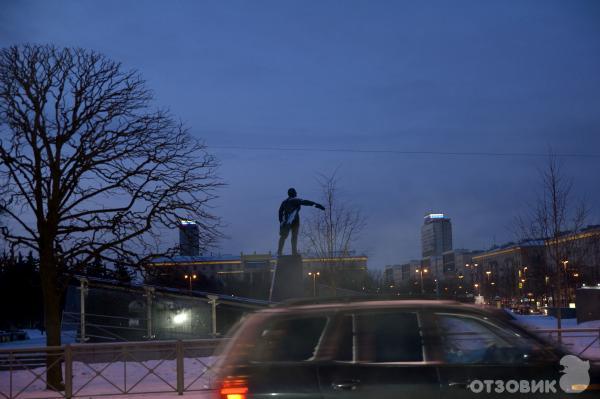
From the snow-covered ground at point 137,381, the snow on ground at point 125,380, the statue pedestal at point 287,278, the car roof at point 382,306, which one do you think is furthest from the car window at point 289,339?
the statue pedestal at point 287,278

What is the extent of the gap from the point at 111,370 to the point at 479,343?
12788 millimetres

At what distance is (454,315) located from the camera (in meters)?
6.53

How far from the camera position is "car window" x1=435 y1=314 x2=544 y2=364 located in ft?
20.9

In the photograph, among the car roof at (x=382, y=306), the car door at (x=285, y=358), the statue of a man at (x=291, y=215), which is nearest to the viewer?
the car door at (x=285, y=358)

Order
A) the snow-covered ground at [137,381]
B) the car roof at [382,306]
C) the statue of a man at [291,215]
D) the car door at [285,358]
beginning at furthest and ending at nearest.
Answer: the statue of a man at [291,215]
the snow-covered ground at [137,381]
the car roof at [382,306]
the car door at [285,358]

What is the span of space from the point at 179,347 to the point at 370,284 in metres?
57.8

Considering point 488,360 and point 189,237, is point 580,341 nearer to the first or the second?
point 189,237

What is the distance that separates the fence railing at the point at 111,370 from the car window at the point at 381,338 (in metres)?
7.62

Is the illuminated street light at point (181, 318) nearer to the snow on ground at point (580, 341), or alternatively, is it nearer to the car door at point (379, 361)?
the snow on ground at point (580, 341)

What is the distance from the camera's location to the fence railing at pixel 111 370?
14.4 metres

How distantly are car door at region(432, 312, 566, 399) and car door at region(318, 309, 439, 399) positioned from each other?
7.7 inches

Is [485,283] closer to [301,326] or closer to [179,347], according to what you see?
[179,347]

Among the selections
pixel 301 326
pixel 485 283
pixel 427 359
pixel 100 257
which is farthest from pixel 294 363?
pixel 485 283

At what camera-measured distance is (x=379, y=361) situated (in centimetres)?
626
